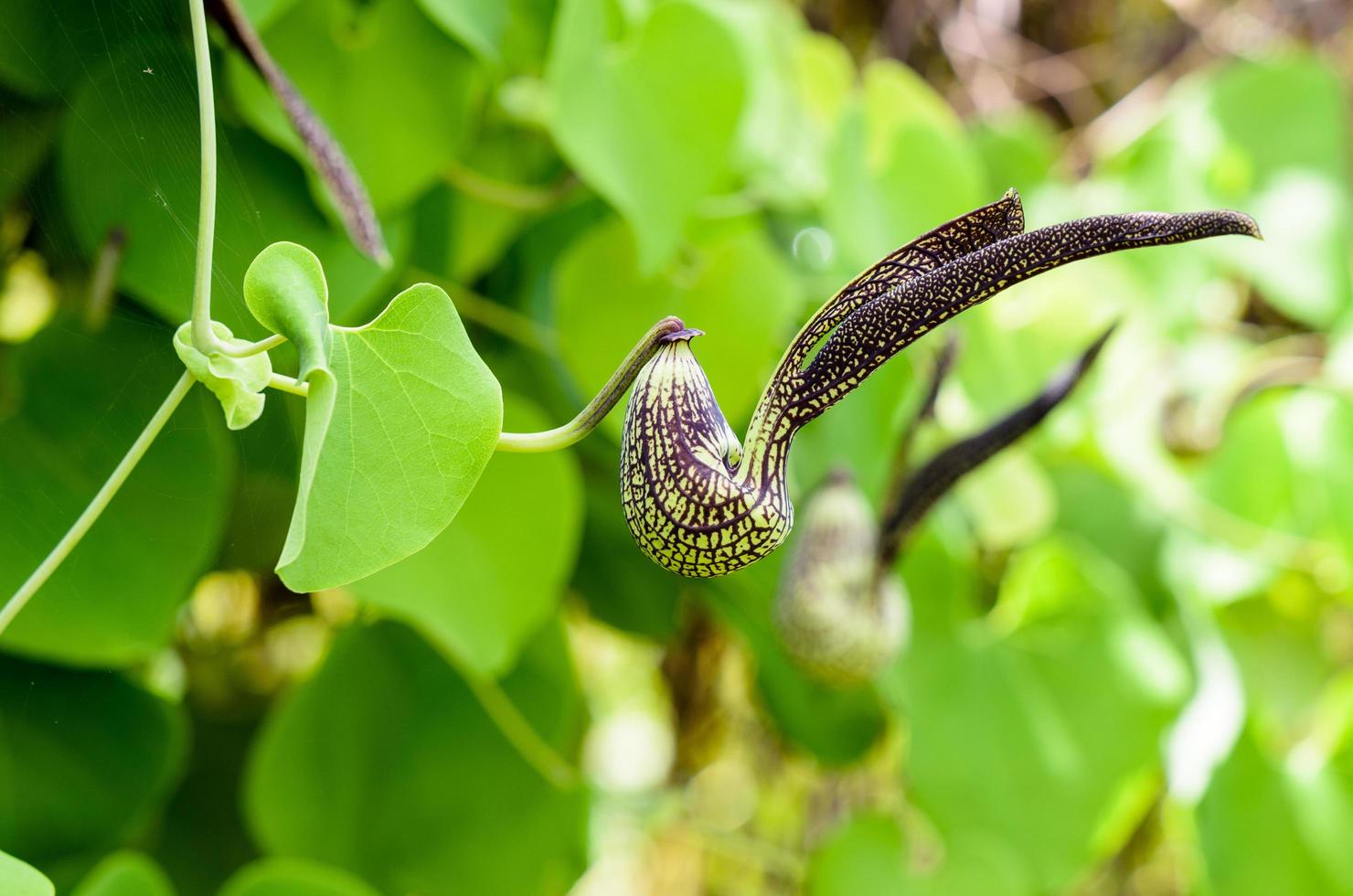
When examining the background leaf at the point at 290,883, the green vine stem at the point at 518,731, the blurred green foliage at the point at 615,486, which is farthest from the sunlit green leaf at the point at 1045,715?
the background leaf at the point at 290,883

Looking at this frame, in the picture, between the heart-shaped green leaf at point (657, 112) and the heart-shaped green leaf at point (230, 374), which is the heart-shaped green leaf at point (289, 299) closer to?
the heart-shaped green leaf at point (230, 374)

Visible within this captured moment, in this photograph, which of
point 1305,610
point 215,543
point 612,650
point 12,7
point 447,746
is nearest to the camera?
point 12,7

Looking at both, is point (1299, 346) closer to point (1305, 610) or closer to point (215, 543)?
point (1305, 610)

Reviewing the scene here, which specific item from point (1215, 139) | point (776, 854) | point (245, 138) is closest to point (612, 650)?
point (776, 854)

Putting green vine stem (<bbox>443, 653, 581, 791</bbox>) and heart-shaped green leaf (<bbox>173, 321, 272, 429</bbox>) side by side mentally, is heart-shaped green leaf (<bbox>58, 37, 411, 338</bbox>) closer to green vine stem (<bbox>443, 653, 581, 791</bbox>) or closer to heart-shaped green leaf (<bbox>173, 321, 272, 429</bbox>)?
heart-shaped green leaf (<bbox>173, 321, 272, 429</bbox>)

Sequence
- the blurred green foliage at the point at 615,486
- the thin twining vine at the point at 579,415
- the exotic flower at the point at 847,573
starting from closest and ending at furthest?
the thin twining vine at the point at 579,415
the blurred green foliage at the point at 615,486
the exotic flower at the point at 847,573

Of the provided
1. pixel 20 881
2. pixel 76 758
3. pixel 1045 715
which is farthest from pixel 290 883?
pixel 1045 715
